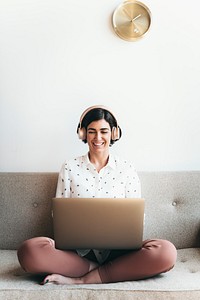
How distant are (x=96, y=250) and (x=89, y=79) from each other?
1.00 metres

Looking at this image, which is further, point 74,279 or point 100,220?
point 74,279

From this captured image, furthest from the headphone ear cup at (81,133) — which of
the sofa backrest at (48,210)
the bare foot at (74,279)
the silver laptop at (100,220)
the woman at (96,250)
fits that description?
the bare foot at (74,279)

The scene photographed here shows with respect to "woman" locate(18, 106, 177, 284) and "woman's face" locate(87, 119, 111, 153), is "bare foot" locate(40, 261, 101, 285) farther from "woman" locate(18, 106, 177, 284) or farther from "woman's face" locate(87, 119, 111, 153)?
"woman's face" locate(87, 119, 111, 153)

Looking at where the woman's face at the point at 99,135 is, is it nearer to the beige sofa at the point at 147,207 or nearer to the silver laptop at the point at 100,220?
the beige sofa at the point at 147,207

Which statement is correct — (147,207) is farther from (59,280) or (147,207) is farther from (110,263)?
(59,280)

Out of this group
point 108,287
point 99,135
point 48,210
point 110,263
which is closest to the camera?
point 108,287

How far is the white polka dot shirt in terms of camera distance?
85.0 inches

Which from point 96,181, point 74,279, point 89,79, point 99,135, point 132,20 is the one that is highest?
point 132,20

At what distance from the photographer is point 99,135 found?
2.16m

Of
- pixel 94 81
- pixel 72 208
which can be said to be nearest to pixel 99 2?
pixel 94 81

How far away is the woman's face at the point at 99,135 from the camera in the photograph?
2156 mm

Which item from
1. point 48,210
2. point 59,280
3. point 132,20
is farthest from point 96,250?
point 132,20

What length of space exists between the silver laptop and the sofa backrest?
1.76 feet

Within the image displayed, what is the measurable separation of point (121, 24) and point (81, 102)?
496 millimetres
